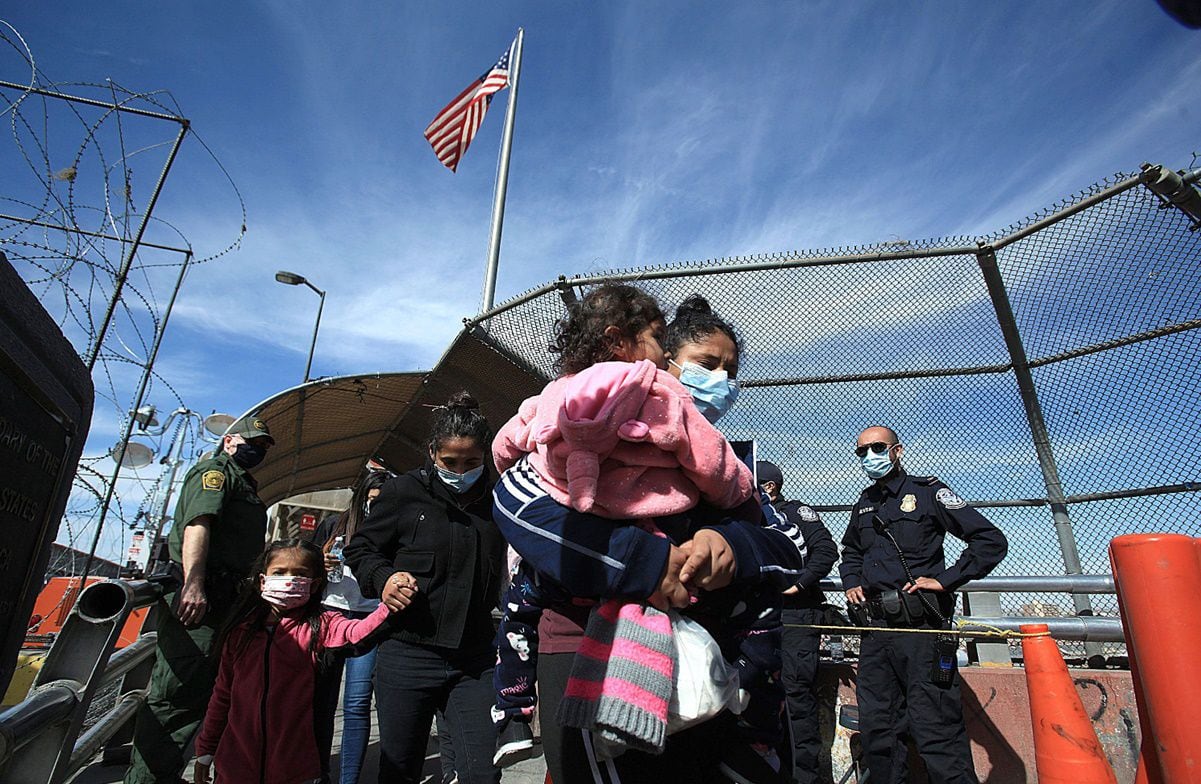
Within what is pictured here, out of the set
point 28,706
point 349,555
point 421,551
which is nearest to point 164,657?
point 349,555

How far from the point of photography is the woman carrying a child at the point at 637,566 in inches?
52.8

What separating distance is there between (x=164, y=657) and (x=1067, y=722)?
4.01 meters

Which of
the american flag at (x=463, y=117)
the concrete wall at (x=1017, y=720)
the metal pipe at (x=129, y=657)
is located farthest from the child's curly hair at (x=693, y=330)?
the american flag at (x=463, y=117)

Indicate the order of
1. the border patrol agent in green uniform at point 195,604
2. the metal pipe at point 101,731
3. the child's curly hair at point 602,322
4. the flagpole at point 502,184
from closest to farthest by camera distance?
the child's curly hair at point 602,322, the metal pipe at point 101,731, the border patrol agent in green uniform at point 195,604, the flagpole at point 502,184

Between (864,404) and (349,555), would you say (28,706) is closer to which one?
(349,555)

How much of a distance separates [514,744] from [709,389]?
1.15 m

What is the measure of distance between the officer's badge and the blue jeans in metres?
3.39

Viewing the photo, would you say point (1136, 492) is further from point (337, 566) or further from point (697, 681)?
point (337, 566)

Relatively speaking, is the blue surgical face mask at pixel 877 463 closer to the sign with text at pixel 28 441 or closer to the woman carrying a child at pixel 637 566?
the woman carrying a child at pixel 637 566

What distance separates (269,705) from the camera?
2.88m

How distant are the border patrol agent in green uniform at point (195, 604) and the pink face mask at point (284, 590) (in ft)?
1.72

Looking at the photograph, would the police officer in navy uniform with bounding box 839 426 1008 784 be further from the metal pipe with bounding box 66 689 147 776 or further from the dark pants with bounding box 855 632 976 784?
the metal pipe with bounding box 66 689 147 776

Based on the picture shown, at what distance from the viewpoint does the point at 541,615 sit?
5.80 ft

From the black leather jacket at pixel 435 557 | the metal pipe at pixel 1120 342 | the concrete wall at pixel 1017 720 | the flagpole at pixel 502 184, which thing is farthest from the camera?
the flagpole at pixel 502 184
